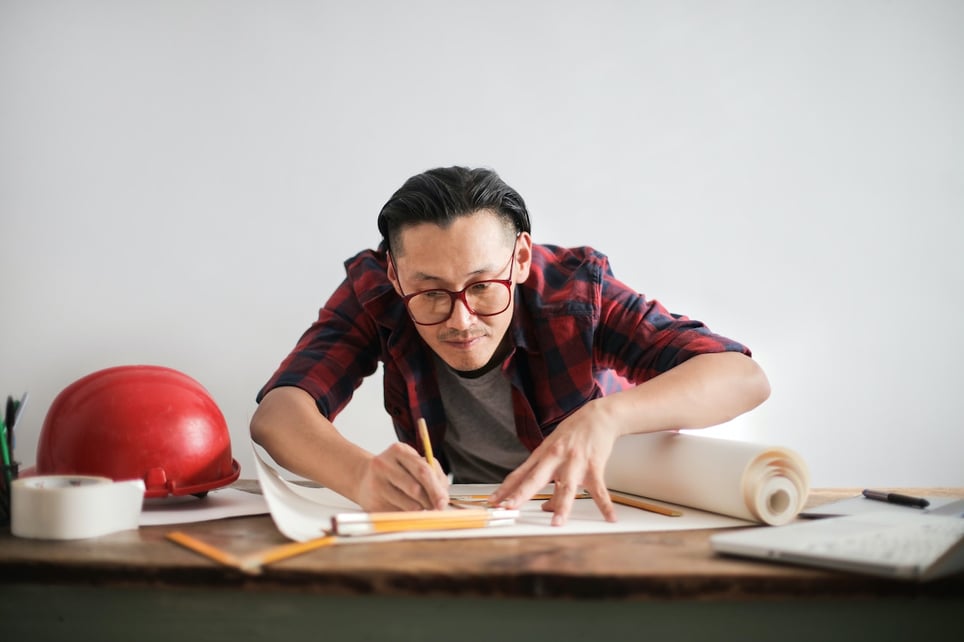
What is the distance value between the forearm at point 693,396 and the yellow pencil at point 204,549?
0.63 metres

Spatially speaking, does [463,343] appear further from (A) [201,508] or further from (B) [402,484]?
(A) [201,508]

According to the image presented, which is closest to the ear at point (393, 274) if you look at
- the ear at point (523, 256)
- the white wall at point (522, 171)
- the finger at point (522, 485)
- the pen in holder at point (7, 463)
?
the ear at point (523, 256)

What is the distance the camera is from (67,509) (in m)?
0.96

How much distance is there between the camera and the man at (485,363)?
1186 mm

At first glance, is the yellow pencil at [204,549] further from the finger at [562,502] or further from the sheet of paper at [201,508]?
the finger at [562,502]

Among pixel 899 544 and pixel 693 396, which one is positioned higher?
pixel 693 396

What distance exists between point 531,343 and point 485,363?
17cm

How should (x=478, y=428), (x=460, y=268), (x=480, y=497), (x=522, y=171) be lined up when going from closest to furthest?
(x=480, y=497) < (x=460, y=268) < (x=478, y=428) < (x=522, y=171)

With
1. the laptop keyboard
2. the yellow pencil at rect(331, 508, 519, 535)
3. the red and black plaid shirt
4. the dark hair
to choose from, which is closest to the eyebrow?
the dark hair

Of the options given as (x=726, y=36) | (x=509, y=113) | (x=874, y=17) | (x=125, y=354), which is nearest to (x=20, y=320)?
(x=125, y=354)

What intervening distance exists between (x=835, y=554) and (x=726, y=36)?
2530mm

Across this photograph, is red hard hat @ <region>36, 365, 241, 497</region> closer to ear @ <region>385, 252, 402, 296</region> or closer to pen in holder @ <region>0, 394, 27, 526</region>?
pen in holder @ <region>0, 394, 27, 526</region>

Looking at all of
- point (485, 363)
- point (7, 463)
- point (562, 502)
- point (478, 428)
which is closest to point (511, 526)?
point (562, 502)

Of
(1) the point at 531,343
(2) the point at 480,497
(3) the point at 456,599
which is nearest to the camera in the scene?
(3) the point at 456,599
